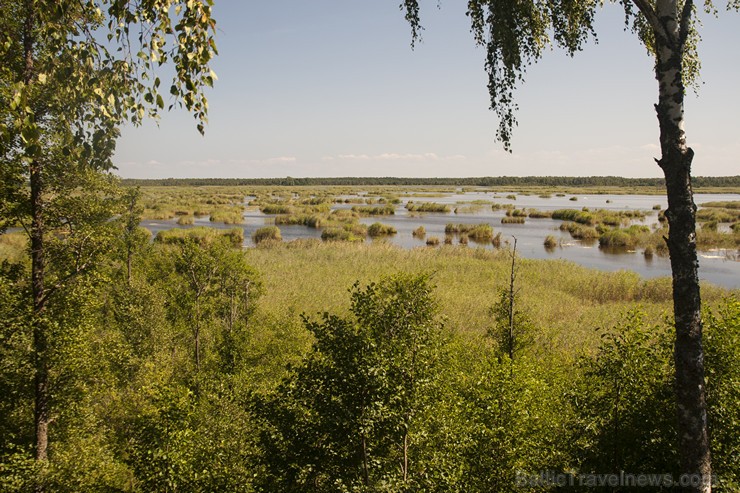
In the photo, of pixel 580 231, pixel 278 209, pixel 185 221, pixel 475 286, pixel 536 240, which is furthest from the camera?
pixel 278 209

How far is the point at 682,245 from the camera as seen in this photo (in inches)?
248

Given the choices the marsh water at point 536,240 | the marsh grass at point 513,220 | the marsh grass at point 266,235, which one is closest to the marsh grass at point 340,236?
the marsh water at point 536,240

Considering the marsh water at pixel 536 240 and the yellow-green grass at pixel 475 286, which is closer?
the yellow-green grass at pixel 475 286

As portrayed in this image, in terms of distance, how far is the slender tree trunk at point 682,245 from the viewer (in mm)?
6234

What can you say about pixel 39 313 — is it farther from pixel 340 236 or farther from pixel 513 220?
pixel 513 220

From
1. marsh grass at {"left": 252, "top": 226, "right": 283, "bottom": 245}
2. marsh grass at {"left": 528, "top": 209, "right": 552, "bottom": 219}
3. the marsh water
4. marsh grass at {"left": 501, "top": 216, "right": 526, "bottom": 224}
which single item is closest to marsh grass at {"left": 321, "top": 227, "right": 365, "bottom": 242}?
the marsh water

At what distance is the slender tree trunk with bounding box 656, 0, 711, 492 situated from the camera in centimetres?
623

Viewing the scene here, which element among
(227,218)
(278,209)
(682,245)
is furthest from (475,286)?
(278,209)

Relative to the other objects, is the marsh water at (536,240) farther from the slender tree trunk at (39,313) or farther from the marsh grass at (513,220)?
the slender tree trunk at (39,313)

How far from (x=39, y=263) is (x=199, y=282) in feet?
47.6

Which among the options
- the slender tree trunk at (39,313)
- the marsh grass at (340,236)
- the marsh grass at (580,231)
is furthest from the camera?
the marsh grass at (580,231)

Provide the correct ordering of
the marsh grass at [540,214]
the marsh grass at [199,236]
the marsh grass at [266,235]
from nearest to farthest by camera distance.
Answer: the marsh grass at [199,236] → the marsh grass at [266,235] → the marsh grass at [540,214]

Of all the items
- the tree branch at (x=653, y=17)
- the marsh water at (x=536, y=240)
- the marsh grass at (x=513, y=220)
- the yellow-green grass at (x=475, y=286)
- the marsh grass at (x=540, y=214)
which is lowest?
the yellow-green grass at (x=475, y=286)

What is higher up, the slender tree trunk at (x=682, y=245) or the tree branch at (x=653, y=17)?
the tree branch at (x=653, y=17)
